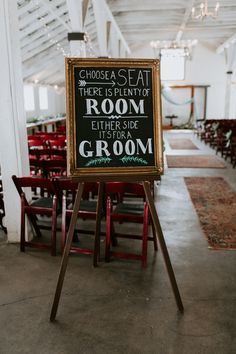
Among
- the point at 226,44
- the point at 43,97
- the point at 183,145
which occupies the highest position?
the point at 226,44

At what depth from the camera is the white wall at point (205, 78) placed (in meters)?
17.2

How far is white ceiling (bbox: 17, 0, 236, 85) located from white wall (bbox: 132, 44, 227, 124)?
2.60 m

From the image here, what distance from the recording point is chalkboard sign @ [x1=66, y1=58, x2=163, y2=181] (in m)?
2.20

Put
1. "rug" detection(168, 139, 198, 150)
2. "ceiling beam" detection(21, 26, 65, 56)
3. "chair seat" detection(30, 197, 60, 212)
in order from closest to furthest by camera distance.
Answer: "chair seat" detection(30, 197, 60, 212), "ceiling beam" detection(21, 26, 65, 56), "rug" detection(168, 139, 198, 150)

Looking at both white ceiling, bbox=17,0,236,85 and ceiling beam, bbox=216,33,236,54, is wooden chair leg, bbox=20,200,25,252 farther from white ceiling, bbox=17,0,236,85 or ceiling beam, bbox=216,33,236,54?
ceiling beam, bbox=216,33,236,54

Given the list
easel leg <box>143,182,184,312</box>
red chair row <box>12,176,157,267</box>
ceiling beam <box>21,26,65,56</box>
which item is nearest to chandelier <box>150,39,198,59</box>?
ceiling beam <box>21,26,65,56</box>

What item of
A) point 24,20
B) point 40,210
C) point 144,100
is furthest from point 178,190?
point 24,20

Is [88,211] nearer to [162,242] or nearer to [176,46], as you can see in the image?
[162,242]

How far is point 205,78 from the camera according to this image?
56.9 feet

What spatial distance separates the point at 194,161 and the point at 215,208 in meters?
3.68

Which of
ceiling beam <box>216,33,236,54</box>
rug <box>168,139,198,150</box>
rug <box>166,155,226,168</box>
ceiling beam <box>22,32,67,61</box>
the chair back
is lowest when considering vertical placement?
rug <box>166,155,226,168</box>

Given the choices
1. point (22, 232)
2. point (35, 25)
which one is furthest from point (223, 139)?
point (22, 232)

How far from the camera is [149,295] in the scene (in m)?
2.56

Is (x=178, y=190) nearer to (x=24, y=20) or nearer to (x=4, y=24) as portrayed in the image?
(x=4, y=24)
